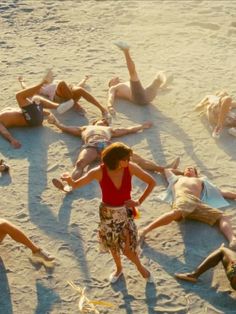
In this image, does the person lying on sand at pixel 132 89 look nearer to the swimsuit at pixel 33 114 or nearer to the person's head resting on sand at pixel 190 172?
the swimsuit at pixel 33 114

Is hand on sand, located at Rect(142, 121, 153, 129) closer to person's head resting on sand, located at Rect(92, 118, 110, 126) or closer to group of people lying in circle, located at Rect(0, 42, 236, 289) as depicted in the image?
group of people lying in circle, located at Rect(0, 42, 236, 289)

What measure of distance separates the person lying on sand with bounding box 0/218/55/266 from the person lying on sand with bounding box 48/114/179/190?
56.8 inches

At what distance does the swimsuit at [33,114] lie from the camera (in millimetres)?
7648

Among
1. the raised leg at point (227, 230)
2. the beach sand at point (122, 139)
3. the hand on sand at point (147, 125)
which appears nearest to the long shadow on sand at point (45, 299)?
the beach sand at point (122, 139)

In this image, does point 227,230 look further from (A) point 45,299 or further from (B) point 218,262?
(A) point 45,299

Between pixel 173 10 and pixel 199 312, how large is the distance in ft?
27.6

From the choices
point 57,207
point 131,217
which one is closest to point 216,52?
point 57,207

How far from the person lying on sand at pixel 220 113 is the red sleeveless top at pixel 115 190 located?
10.2 ft

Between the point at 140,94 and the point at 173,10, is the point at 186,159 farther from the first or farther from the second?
the point at 173,10

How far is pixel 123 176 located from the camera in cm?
479

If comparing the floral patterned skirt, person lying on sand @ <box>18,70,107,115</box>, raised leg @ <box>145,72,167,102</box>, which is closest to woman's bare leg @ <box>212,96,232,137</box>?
raised leg @ <box>145,72,167,102</box>

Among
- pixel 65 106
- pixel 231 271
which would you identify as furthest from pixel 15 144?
pixel 231 271

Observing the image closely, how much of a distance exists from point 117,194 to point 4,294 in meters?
1.47

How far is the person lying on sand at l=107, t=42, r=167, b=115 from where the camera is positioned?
8.20 meters
